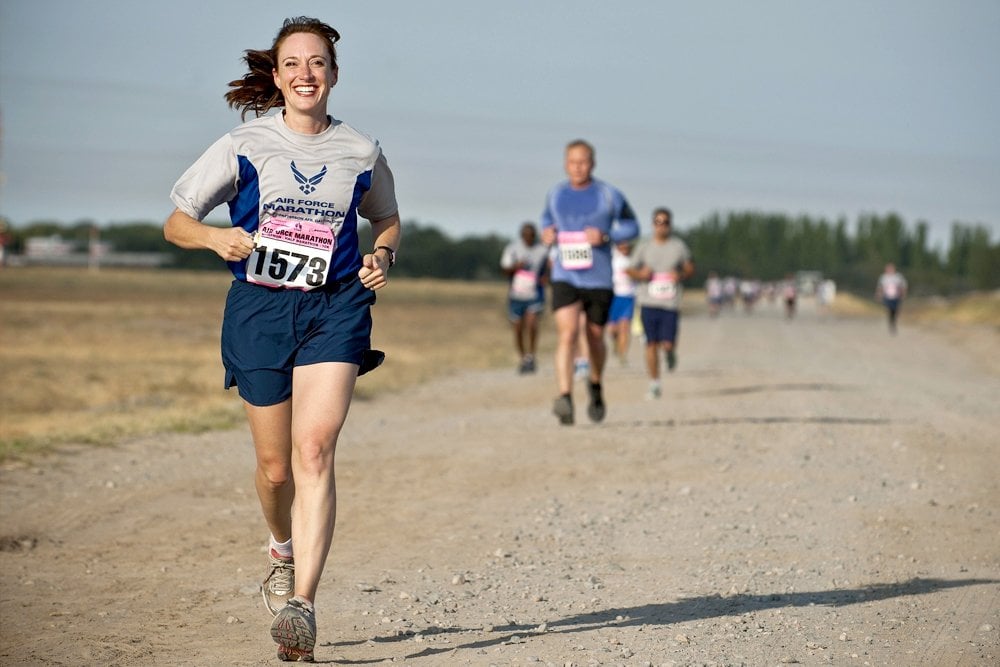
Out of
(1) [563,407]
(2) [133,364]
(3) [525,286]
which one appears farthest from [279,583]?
(2) [133,364]

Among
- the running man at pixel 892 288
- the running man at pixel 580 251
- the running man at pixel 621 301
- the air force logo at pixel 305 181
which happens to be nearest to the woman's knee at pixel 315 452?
the air force logo at pixel 305 181

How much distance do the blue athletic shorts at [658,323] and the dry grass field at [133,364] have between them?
11.7 feet

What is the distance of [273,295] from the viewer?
17.6ft

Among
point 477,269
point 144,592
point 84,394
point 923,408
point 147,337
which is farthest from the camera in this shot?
point 477,269

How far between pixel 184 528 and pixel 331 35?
142 inches

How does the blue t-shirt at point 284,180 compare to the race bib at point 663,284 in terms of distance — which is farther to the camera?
the race bib at point 663,284

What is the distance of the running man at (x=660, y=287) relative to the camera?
1588 cm

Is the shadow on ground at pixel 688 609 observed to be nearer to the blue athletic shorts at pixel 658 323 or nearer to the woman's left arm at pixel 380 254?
the woman's left arm at pixel 380 254

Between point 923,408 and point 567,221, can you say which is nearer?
point 567,221

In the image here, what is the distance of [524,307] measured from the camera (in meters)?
19.6

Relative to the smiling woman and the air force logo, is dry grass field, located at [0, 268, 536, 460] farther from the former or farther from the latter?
the air force logo

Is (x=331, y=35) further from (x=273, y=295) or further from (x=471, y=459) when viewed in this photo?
(x=471, y=459)

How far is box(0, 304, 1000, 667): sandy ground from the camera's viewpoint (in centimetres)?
555

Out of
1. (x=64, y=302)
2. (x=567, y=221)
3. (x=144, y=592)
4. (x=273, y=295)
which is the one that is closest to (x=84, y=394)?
(x=567, y=221)
